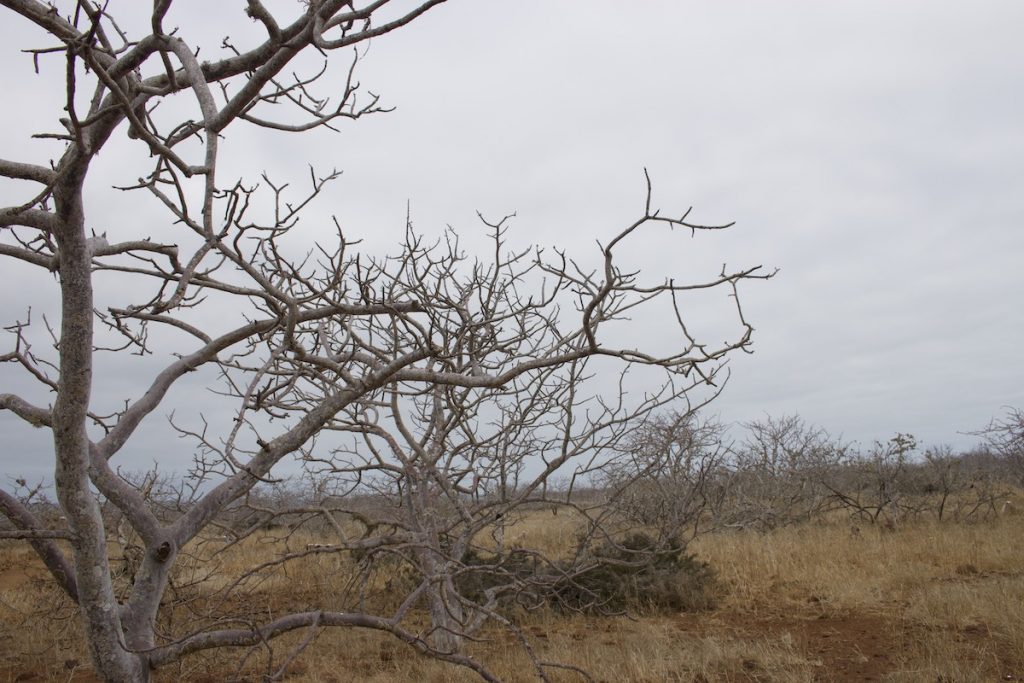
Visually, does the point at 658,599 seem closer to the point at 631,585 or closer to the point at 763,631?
the point at 631,585

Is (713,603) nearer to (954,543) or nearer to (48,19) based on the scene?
(954,543)

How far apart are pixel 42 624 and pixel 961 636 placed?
349 inches

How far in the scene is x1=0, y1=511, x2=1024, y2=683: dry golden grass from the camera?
18.0 feet

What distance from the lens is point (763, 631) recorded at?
7.02 m

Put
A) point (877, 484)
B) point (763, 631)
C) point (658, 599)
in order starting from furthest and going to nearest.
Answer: point (877, 484)
point (658, 599)
point (763, 631)

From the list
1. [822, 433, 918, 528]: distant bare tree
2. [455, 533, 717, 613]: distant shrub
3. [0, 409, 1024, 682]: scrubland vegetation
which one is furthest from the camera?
[822, 433, 918, 528]: distant bare tree

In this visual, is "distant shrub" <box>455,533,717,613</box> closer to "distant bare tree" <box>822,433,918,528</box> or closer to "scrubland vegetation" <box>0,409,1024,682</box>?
"scrubland vegetation" <box>0,409,1024,682</box>

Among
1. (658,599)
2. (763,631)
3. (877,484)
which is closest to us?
(763,631)

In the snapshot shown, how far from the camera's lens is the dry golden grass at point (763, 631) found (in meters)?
5.47

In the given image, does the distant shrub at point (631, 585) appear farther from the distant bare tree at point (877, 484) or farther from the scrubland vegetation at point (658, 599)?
the distant bare tree at point (877, 484)

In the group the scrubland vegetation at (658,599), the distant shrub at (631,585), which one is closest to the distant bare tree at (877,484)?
the scrubland vegetation at (658,599)

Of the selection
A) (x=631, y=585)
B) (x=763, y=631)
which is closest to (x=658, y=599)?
(x=631, y=585)

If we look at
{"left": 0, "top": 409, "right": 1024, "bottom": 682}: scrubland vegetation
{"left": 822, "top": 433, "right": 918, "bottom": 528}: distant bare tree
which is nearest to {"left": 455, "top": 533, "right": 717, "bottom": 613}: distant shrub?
{"left": 0, "top": 409, "right": 1024, "bottom": 682}: scrubland vegetation

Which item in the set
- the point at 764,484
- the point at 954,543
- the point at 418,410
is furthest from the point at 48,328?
the point at 764,484
